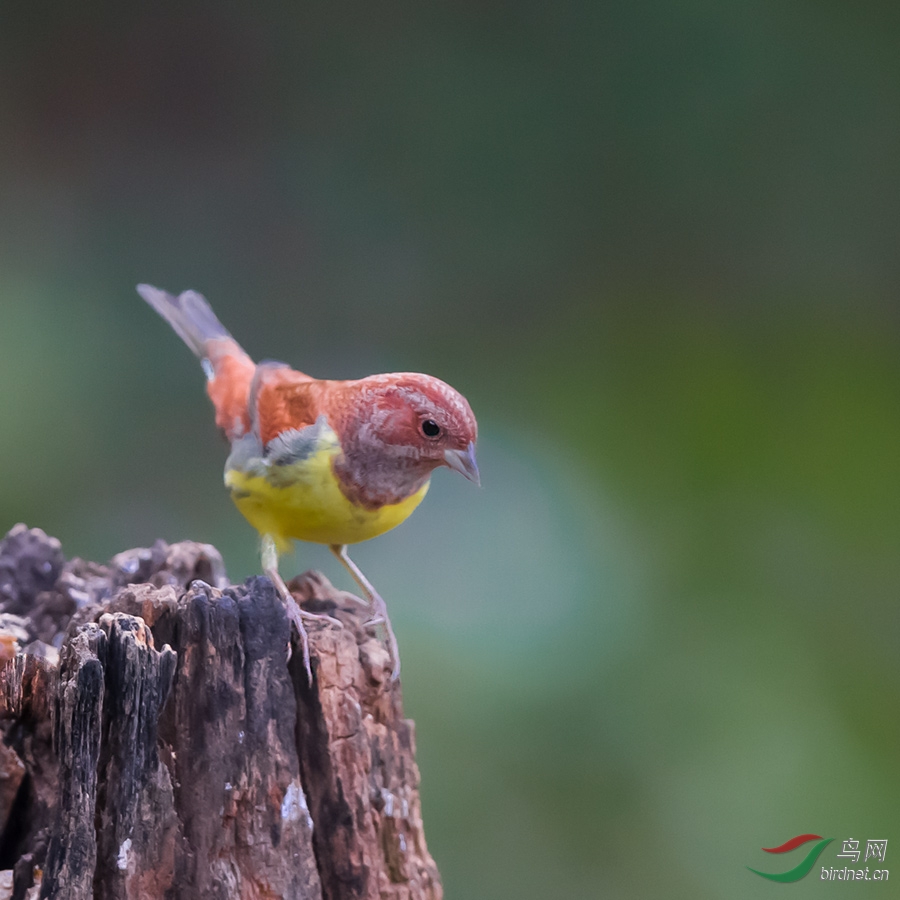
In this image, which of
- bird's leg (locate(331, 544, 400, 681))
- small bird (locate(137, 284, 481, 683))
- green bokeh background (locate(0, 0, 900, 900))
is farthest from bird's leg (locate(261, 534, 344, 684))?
green bokeh background (locate(0, 0, 900, 900))

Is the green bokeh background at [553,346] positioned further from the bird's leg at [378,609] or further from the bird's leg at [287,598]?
the bird's leg at [287,598]

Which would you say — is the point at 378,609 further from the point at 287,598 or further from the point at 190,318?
the point at 190,318

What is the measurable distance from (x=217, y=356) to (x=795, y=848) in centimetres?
205

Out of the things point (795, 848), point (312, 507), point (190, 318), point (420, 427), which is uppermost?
point (190, 318)

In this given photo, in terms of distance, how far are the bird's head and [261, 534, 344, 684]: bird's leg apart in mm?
303

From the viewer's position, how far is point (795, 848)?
266cm

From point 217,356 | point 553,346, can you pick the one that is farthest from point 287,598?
point 553,346

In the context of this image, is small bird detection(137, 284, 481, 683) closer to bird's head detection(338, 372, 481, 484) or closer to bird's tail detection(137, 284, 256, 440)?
bird's head detection(338, 372, 481, 484)

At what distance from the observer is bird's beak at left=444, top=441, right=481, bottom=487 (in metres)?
1.83

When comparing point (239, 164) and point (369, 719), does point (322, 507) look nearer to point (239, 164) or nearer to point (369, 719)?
point (369, 719)

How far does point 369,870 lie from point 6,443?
2042 mm

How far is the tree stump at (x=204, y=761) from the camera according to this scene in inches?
53.5

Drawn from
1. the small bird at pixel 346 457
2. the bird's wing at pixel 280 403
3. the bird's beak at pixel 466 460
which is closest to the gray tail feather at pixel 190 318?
the bird's wing at pixel 280 403

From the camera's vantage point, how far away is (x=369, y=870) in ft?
5.22
